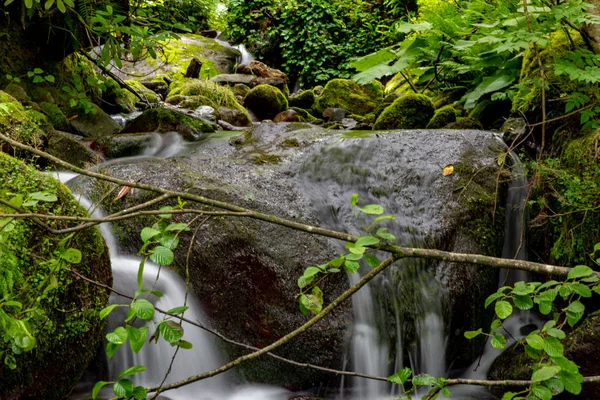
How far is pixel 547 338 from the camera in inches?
52.9

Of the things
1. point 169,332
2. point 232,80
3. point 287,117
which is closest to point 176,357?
point 169,332

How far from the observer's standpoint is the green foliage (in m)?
12.8

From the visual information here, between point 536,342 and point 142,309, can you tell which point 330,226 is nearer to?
point 536,342

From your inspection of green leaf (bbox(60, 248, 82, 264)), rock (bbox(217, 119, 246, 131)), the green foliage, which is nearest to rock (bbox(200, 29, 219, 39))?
the green foliage

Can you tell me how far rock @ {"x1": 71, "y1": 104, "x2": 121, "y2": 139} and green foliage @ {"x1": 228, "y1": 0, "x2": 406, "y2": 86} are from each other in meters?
7.62

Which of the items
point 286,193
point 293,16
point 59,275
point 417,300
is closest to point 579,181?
point 417,300

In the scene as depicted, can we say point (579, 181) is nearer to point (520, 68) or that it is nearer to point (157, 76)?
point (520, 68)

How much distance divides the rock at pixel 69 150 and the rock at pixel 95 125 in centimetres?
82

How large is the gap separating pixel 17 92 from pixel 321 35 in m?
9.48

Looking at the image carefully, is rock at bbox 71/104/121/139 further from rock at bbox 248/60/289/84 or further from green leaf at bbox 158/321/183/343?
rock at bbox 248/60/289/84

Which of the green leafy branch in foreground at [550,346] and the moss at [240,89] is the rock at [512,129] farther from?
the moss at [240,89]

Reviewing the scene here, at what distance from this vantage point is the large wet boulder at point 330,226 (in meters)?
3.37

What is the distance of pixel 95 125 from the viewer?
6.00m

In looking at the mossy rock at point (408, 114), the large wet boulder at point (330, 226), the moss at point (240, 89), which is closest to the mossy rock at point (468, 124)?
the mossy rock at point (408, 114)
